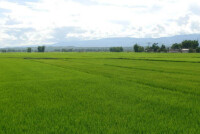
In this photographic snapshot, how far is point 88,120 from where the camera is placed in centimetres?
598

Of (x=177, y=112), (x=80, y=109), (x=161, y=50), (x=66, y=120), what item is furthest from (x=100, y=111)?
(x=161, y=50)

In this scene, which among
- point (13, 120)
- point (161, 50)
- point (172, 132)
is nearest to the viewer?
point (172, 132)

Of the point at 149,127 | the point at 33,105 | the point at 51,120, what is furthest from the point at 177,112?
the point at 33,105

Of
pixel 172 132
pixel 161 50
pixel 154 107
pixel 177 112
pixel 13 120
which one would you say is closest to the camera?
pixel 172 132

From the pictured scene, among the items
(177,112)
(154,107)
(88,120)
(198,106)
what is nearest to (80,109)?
(88,120)

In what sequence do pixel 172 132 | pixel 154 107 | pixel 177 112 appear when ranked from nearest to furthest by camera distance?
1. pixel 172 132
2. pixel 177 112
3. pixel 154 107

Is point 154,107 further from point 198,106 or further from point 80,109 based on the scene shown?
point 80,109

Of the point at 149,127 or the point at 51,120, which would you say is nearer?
the point at 149,127

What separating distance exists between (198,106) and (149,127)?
2.96 meters

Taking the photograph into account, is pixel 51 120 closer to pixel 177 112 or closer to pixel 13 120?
pixel 13 120

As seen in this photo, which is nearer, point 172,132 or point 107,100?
point 172,132

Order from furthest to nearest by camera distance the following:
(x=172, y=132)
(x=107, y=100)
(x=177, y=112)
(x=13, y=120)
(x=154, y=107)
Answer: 1. (x=107, y=100)
2. (x=154, y=107)
3. (x=177, y=112)
4. (x=13, y=120)
5. (x=172, y=132)

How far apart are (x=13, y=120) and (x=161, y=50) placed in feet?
433

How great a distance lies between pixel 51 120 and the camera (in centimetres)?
600
